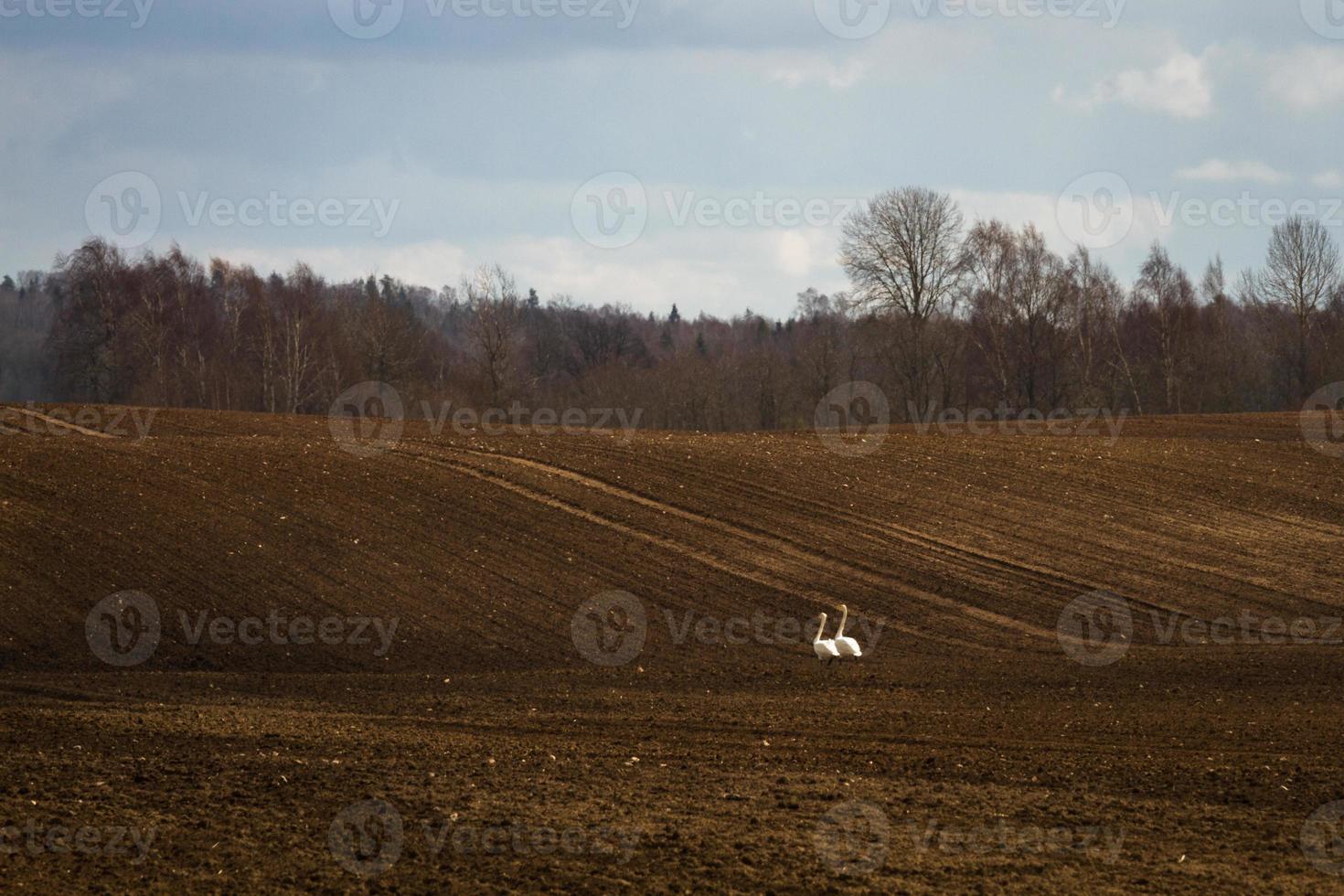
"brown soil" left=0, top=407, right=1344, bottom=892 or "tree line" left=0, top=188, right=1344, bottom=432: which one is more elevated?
"tree line" left=0, top=188, right=1344, bottom=432

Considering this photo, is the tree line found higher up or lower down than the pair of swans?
higher up

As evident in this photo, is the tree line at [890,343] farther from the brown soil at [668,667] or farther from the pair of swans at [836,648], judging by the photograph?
the pair of swans at [836,648]

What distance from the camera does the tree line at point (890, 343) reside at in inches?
2584

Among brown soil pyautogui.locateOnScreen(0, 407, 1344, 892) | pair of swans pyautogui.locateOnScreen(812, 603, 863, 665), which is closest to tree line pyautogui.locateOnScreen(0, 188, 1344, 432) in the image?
brown soil pyautogui.locateOnScreen(0, 407, 1344, 892)

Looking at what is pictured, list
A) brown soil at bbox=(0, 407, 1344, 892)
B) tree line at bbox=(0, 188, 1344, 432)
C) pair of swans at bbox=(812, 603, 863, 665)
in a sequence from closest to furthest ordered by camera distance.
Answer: brown soil at bbox=(0, 407, 1344, 892) → pair of swans at bbox=(812, 603, 863, 665) → tree line at bbox=(0, 188, 1344, 432)

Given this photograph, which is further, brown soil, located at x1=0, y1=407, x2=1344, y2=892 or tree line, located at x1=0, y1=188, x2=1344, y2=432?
tree line, located at x1=0, y1=188, x2=1344, y2=432

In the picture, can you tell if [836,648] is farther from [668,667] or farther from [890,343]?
[890,343]

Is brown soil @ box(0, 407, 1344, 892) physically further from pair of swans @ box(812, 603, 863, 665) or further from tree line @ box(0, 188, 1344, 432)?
tree line @ box(0, 188, 1344, 432)

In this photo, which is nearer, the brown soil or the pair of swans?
the brown soil

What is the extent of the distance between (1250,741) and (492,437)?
24.0m

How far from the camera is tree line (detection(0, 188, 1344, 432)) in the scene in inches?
2584

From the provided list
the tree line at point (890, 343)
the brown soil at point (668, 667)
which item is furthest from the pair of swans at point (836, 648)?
the tree line at point (890, 343)

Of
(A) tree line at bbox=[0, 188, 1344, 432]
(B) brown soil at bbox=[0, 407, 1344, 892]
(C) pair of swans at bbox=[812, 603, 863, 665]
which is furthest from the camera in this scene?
(A) tree line at bbox=[0, 188, 1344, 432]

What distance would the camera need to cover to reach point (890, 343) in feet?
232
